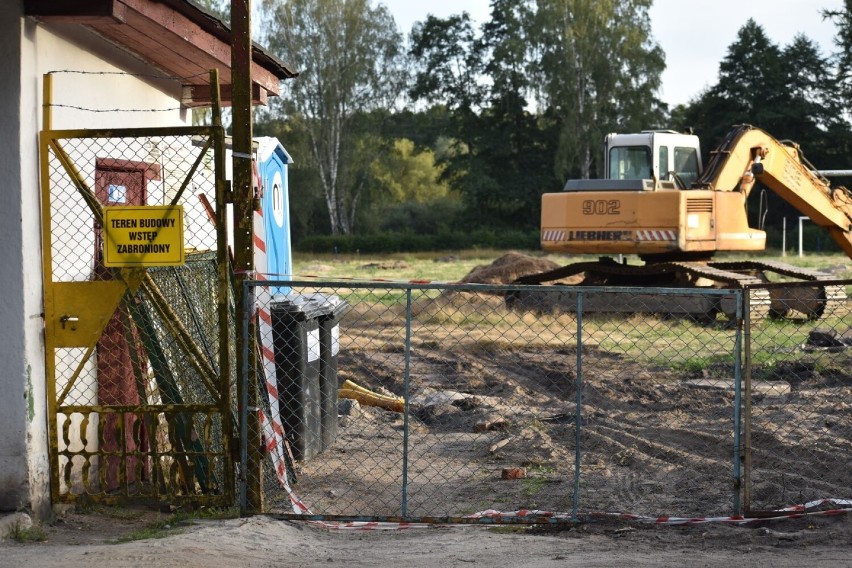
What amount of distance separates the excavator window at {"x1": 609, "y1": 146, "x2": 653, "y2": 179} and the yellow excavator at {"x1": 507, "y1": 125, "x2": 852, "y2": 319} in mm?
19

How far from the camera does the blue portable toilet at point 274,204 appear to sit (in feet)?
40.4

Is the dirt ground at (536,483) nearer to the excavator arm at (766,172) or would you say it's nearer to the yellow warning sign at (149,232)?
the yellow warning sign at (149,232)

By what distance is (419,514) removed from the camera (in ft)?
24.5

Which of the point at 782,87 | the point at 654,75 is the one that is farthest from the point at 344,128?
the point at 782,87

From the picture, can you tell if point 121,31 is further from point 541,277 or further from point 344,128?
point 344,128

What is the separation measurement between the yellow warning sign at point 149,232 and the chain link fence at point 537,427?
1.86 ft

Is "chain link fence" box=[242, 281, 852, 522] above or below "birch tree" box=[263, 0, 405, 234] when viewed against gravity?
below

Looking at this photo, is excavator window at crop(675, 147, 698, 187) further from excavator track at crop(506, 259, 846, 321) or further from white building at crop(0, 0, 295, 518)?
white building at crop(0, 0, 295, 518)

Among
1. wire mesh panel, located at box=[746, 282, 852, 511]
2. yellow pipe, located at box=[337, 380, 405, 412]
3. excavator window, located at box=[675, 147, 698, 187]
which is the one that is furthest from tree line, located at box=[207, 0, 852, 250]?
yellow pipe, located at box=[337, 380, 405, 412]

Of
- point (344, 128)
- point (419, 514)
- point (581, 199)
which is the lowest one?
point (419, 514)

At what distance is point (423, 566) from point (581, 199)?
1477cm

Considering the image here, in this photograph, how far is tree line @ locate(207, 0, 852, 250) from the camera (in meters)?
52.2

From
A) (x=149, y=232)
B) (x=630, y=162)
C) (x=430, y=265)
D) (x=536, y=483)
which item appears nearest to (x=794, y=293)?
(x=630, y=162)

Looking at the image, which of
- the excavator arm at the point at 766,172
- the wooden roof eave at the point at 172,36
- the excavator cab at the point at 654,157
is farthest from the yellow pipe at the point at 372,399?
the excavator cab at the point at 654,157
